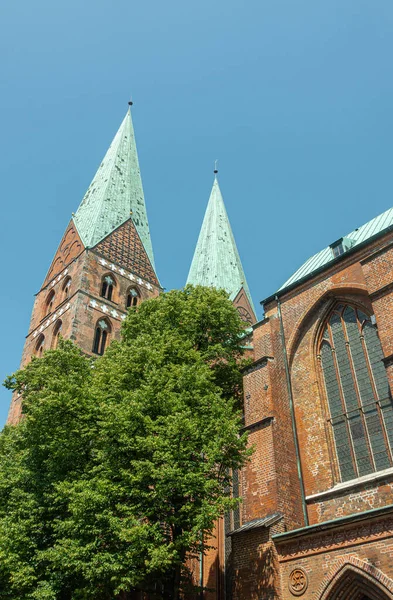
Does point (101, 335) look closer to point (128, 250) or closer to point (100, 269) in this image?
point (100, 269)

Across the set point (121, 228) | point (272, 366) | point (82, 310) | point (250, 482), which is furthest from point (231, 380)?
point (121, 228)

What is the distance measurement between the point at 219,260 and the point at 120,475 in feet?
90.8

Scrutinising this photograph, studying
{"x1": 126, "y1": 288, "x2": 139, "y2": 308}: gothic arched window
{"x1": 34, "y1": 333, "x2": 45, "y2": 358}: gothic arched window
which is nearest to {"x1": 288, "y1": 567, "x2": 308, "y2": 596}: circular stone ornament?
{"x1": 34, "y1": 333, "x2": 45, "y2": 358}: gothic arched window

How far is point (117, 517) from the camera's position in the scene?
38.8ft

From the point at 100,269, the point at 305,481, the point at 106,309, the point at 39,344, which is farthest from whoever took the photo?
the point at 100,269

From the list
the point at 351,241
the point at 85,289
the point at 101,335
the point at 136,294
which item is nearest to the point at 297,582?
the point at 351,241

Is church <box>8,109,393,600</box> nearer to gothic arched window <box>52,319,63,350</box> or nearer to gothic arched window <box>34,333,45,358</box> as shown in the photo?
gothic arched window <box>52,319,63,350</box>

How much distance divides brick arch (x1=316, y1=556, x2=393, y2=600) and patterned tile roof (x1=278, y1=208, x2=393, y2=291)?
8569 mm

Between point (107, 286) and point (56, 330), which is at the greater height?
point (107, 286)

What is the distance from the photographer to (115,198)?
39562 millimetres

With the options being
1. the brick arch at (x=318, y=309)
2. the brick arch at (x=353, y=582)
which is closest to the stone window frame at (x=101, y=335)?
the brick arch at (x=318, y=309)

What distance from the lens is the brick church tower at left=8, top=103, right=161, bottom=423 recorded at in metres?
30.8

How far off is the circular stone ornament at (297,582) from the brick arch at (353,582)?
400 mm

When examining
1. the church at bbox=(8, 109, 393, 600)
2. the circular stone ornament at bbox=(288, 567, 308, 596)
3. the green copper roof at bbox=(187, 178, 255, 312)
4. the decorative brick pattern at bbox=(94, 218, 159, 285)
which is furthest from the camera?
the green copper roof at bbox=(187, 178, 255, 312)
